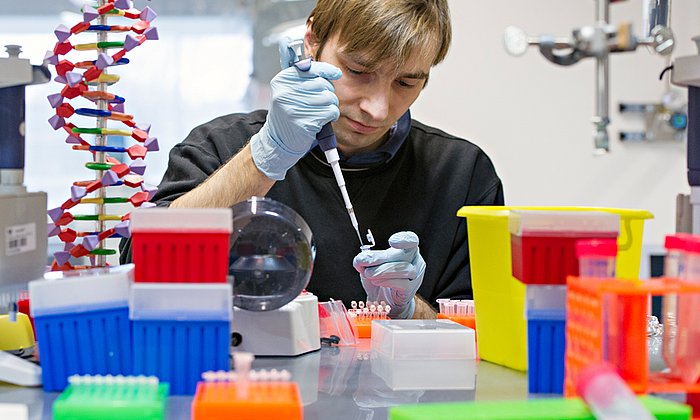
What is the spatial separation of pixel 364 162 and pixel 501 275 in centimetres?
98

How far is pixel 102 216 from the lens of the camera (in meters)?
1.22

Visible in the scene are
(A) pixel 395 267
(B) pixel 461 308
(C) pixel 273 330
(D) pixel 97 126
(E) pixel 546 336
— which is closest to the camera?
(E) pixel 546 336

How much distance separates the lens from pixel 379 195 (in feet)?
6.63

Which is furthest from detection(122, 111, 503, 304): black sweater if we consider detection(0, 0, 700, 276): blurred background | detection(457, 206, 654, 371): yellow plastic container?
detection(0, 0, 700, 276): blurred background

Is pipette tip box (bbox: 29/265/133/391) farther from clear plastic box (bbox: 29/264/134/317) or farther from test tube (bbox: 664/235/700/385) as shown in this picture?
test tube (bbox: 664/235/700/385)

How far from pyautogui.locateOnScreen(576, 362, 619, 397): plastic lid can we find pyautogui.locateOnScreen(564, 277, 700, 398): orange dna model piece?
0.02 metres

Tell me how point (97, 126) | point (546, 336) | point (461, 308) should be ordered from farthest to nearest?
1. point (461, 308)
2. point (97, 126)
3. point (546, 336)

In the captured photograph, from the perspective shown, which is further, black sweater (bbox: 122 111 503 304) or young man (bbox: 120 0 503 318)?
black sweater (bbox: 122 111 503 304)

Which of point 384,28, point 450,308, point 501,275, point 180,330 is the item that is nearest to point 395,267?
point 450,308

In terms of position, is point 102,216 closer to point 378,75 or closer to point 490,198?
point 378,75

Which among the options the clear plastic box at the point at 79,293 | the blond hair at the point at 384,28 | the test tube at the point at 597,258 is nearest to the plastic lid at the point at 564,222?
the test tube at the point at 597,258

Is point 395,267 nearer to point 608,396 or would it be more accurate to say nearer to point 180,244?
point 180,244

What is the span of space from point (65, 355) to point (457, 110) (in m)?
2.34

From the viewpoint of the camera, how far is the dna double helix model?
1204 millimetres
